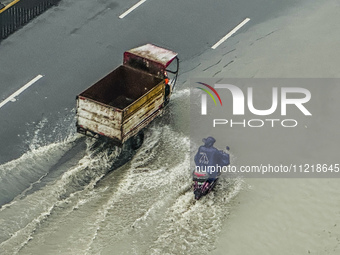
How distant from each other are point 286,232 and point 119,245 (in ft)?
15.0

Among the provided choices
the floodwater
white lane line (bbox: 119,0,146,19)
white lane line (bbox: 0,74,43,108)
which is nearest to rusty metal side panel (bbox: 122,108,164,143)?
the floodwater

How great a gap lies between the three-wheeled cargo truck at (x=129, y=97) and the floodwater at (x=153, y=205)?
94 centimetres

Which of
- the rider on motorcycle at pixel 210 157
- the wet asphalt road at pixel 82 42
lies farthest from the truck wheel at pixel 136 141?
the rider on motorcycle at pixel 210 157

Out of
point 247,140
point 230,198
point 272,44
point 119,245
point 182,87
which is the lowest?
point 119,245

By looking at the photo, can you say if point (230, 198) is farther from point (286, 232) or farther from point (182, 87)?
point (182, 87)

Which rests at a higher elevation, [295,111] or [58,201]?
[295,111]

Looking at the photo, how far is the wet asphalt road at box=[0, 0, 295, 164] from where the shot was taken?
2762cm

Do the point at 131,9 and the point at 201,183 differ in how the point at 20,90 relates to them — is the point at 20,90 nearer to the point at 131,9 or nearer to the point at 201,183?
Result: the point at 131,9

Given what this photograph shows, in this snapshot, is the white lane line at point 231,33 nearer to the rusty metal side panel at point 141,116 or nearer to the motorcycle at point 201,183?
the rusty metal side panel at point 141,116

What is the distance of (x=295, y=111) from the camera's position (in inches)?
1093

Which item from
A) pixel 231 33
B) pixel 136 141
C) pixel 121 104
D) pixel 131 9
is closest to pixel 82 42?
pixel 131 9

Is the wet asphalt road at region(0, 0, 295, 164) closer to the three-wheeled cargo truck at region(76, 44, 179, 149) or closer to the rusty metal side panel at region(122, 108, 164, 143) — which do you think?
the three-wheeled cargo truck at region(76, 44, 179, 149)

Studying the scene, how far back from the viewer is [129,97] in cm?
2762

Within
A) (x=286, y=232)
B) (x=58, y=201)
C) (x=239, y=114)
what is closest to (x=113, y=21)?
(x=239, y=114)
